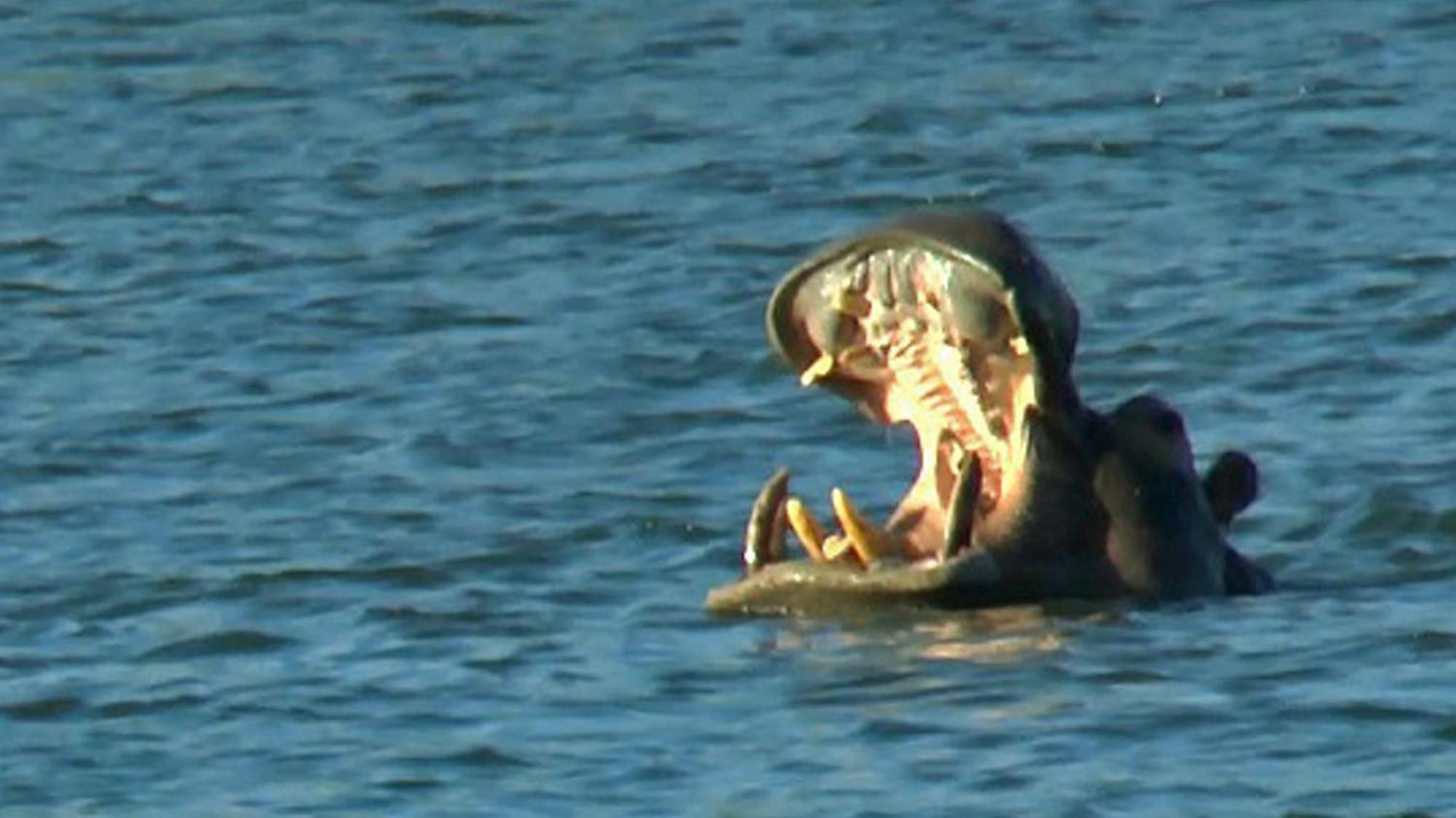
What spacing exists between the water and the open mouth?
0.24m

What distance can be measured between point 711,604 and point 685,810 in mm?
1805

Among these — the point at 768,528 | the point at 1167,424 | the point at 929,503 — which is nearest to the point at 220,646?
the point at 768,528

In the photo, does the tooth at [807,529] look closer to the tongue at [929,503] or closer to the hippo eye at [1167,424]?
the tongue at [929,503]

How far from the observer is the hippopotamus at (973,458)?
11102mm

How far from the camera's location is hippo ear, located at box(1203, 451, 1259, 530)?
1155cm

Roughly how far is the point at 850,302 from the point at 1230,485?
988 millimetres

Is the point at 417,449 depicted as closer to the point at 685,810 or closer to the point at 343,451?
the point at 343,451

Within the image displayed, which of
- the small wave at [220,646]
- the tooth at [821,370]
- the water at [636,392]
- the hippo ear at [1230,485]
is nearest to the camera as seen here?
the water at [636,392]

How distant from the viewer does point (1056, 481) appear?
1125cm

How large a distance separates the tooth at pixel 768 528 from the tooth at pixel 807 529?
0.04m

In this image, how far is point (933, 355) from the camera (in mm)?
11312

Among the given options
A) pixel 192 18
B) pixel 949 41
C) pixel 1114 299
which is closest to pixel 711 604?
pixel 1114 299

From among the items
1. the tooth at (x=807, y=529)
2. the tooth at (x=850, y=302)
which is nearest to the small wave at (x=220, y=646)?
the tooth at (x=807, y=529)

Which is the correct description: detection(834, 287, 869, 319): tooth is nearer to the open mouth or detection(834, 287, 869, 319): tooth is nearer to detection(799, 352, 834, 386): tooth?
the open mouth
